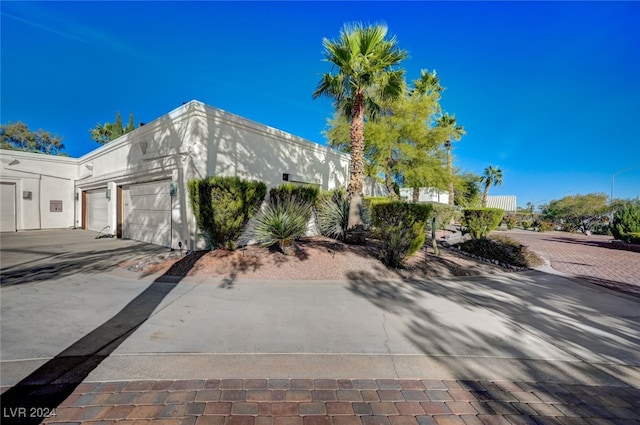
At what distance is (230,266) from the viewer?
22.4 feet

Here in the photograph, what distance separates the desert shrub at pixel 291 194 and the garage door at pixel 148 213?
368 centimetres

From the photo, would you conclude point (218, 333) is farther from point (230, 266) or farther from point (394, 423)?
point (230, 266)

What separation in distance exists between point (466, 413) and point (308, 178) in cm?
1139

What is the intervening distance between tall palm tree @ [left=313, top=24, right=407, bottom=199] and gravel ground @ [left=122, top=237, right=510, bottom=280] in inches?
113

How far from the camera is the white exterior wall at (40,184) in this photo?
48.2 feet

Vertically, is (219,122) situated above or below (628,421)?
above

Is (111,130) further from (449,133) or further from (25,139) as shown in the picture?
(449,133)

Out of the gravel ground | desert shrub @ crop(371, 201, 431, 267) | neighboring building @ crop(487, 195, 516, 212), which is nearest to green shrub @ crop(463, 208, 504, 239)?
the gravel ground

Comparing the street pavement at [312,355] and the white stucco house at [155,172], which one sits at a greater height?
the white stucco house at [155,172]

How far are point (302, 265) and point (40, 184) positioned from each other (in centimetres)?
1852

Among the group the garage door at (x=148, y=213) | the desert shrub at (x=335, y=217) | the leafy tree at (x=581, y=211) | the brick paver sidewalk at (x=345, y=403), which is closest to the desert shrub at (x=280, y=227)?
the desert shrub at (x=335, y=217)

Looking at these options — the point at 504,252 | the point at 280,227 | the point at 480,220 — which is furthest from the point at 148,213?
the point at 480,220

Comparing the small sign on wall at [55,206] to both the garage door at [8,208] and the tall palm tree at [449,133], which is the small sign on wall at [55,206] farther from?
the tall palm tree at [449,133]


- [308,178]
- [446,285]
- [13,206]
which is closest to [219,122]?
[308,178]
